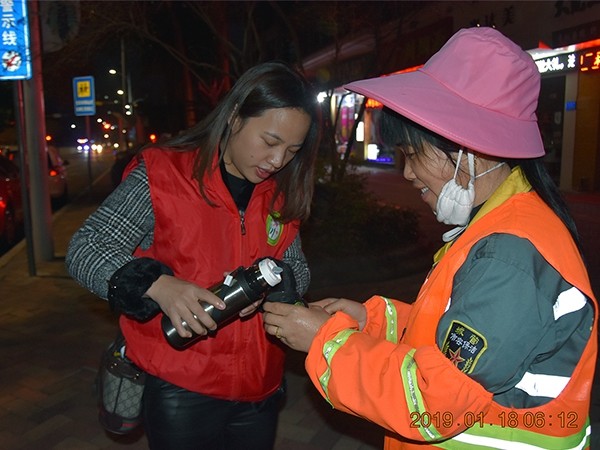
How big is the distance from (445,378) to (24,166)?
6996mm

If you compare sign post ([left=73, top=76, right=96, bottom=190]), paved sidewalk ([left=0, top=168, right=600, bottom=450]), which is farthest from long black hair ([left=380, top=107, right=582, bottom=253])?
sign post ([left=73, top=76, right=96, bottom=190])

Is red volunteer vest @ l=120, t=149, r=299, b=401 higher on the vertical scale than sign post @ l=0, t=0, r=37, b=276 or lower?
lower

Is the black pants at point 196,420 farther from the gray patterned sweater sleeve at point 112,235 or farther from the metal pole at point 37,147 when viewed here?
the metal pole at point 37,147

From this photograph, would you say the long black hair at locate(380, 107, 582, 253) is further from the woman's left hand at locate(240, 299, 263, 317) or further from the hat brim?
the woman's left hand at locate(240, 299, 263, 317)

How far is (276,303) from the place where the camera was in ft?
5.09

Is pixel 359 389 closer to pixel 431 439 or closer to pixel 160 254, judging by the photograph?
pixel 431 439

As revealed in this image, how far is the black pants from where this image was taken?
6.11 feet

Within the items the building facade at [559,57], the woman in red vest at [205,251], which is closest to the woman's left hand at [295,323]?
the woman in red vest at [205,251]

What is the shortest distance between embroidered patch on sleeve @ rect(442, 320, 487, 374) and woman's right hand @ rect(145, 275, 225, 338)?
0.70 m

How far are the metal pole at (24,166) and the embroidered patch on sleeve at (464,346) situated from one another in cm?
674

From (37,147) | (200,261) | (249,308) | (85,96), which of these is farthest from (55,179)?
(249,308)

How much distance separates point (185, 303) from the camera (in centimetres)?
160

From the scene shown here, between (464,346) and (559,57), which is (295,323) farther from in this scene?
(559,57)

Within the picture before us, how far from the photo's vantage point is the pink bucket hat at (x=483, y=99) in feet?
4.24
